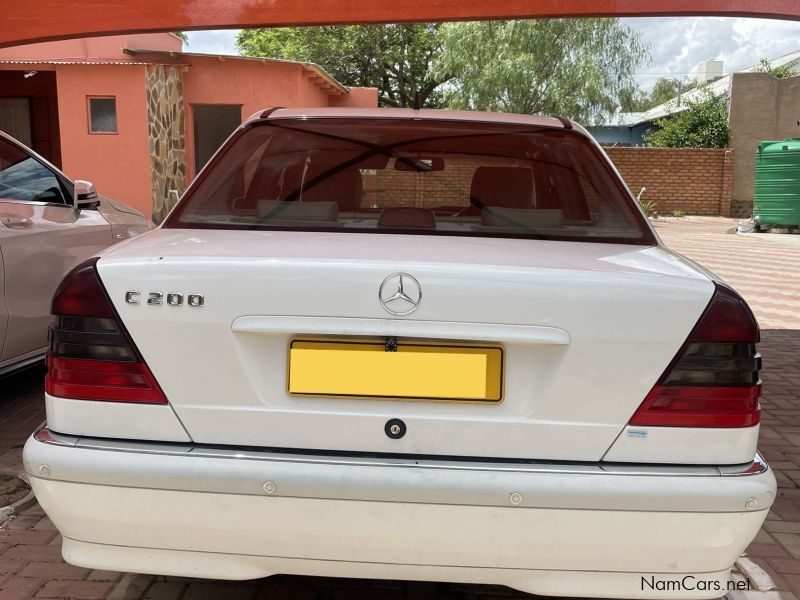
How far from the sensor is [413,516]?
70.6 inches

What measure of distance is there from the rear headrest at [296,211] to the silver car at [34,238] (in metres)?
2.00

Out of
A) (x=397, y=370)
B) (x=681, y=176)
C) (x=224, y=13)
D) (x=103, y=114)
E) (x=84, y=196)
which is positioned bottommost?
(x=397, y=370)

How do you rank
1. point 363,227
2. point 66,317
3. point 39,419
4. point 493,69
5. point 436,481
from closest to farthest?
point 436,481
point 66,317
point 363,227
point 39,419
point 493,69

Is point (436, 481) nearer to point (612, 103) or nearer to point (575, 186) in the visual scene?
point (575, 186)

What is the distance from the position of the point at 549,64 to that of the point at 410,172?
2542cm

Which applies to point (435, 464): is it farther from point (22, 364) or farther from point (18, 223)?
point (22, 364)

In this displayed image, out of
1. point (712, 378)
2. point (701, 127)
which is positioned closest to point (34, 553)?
point (712, 378)

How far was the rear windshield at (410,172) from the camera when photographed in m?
2.73

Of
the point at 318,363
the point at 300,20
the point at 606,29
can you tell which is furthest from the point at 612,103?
the point at 318,363

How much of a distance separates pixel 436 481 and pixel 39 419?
326 centimetres

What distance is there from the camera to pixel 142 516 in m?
1.85

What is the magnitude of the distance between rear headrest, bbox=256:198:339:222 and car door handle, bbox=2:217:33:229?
201cm

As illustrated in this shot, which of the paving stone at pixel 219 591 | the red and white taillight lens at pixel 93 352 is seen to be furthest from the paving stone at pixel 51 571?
the red and white taillight lens at pixel 93 352

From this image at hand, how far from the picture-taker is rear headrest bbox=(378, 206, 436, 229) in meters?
2.46
